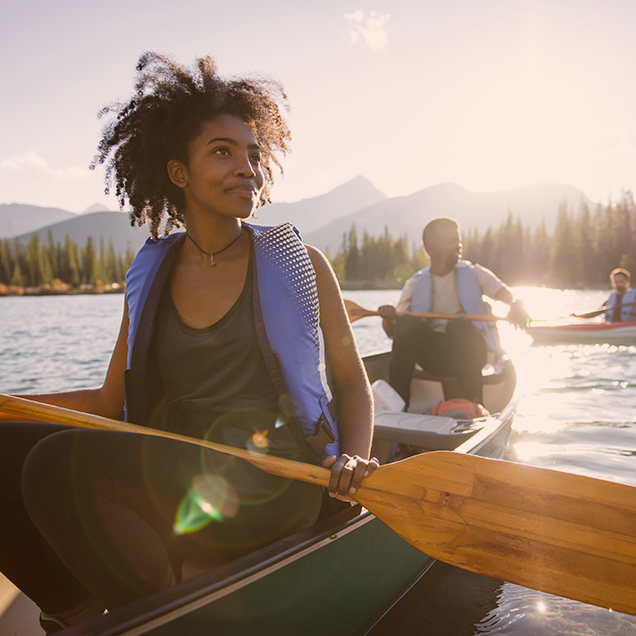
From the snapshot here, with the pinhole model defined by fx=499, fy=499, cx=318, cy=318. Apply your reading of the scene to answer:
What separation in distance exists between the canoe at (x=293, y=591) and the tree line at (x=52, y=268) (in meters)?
62.4

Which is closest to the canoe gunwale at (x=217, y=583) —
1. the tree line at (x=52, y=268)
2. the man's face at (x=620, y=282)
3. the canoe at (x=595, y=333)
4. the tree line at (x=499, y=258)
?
the canoe at (x=595, y=333)

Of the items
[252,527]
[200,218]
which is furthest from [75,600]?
[200,218]

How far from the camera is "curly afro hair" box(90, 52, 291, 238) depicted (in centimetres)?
177

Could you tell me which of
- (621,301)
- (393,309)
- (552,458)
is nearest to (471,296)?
(393,309)

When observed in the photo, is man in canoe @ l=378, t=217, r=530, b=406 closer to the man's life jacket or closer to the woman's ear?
the man's life jacket

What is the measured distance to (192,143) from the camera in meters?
1.70

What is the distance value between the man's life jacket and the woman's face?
0.43ft

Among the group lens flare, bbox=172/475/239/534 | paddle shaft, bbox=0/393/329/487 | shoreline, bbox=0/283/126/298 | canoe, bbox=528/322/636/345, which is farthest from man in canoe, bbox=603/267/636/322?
shoreline, bbox=0/283/126/298

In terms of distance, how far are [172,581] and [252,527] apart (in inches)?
9.8

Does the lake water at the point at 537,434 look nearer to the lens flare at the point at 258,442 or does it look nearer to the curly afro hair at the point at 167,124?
the lens flare at the point at 258,442

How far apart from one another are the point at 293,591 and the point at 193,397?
2.17 ft

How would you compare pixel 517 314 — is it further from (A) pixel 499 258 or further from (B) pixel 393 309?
(A) pixel 499 258

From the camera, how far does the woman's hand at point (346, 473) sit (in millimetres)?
1395

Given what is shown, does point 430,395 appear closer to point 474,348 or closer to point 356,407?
point 474,348
